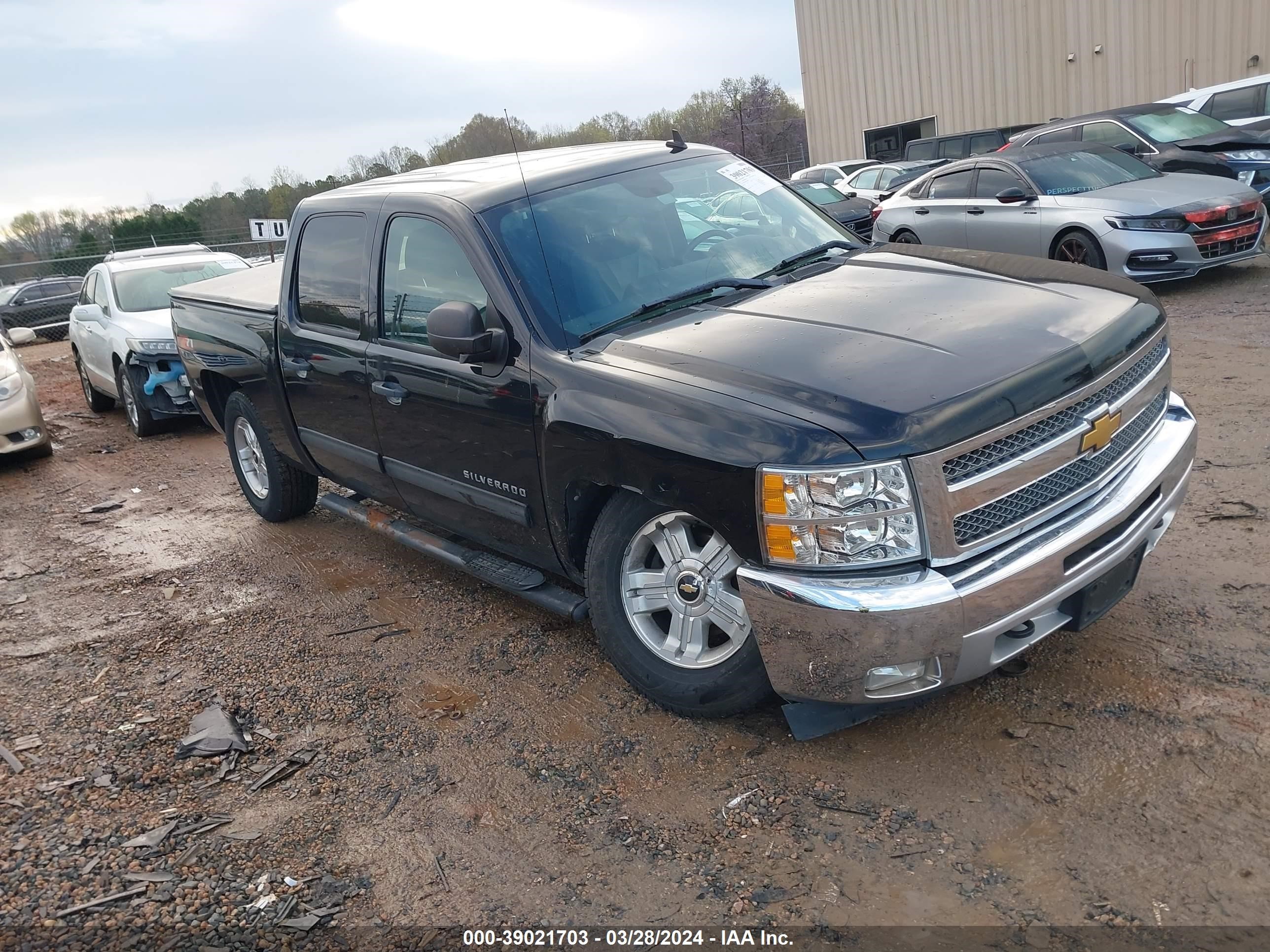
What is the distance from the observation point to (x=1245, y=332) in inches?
321

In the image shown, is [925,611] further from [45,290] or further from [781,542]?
[45,290]

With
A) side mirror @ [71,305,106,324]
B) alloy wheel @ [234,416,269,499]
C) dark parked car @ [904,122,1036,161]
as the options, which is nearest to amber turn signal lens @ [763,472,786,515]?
alloy wheel @ [234,416,269,499]

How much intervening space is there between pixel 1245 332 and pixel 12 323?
2445 cm

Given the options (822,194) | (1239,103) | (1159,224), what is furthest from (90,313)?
(1239,103)

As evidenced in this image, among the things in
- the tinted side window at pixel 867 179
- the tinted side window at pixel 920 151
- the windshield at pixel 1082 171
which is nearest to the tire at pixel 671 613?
the windshield at pixel 1082 171

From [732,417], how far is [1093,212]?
27.3 ft

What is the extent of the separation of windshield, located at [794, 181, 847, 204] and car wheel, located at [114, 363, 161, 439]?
1054 cm

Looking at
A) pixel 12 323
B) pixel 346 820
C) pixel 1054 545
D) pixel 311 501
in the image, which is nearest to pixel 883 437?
pixel 1054 545

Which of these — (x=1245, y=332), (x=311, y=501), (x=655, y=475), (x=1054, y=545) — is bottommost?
(x=1245, y=332)

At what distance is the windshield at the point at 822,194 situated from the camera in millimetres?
16797

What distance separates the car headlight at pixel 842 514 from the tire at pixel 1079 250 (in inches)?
308

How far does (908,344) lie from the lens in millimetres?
3258

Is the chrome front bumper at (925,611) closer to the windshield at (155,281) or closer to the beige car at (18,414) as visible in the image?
the beige car at (18,414)

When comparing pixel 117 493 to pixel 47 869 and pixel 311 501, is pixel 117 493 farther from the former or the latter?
pixel 47 869
